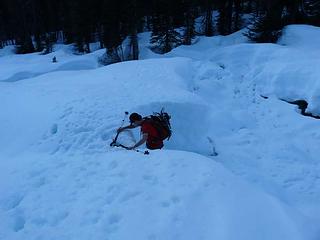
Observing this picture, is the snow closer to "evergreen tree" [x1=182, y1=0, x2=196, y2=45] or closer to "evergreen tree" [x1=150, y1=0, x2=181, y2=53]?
"evergreen tree" [x1=150, y1=0, x2=181, y2=53]

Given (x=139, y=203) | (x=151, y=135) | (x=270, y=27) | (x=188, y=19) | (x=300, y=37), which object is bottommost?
(x=139, y=203)

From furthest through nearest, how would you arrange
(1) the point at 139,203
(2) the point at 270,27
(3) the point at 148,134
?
(2) the point at 270,27
(3) the point at 148,134
(1) the point at 139,203

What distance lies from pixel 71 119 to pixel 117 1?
60.9ft

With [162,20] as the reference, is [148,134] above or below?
below

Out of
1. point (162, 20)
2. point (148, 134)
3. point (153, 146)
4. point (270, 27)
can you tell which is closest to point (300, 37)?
point (270, 27)

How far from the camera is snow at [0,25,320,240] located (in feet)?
19.2

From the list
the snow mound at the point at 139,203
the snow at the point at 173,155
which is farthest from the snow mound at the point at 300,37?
the snow mound at the point at 139,203

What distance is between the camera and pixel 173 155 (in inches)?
312

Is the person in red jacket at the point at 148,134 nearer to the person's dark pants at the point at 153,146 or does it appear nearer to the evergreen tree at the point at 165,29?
the person's dark pants at the point at 153,146

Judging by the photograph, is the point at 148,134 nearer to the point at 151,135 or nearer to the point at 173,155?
the point at 151,135

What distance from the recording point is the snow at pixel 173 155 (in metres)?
5.85

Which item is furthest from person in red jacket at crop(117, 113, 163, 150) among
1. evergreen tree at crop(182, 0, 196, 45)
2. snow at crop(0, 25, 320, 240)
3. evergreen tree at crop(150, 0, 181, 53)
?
evergreen tree at crop(182, 0, 196, 45)

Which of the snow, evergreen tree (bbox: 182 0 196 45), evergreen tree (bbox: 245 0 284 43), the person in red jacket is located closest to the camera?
the snow

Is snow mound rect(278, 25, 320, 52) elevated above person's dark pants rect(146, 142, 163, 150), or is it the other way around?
snow mound rect(278, 25, 320, 52)
